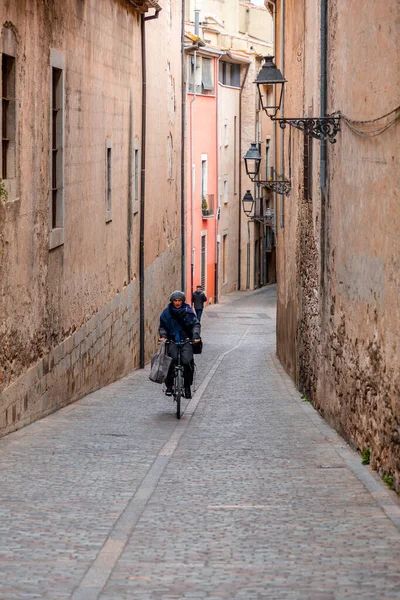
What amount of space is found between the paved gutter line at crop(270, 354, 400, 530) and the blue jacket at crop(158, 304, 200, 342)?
188 cm

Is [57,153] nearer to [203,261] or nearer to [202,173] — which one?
[202,173]

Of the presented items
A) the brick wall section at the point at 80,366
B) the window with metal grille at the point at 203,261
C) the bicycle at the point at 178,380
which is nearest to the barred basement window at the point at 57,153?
the brick wall section at the point at 80,366

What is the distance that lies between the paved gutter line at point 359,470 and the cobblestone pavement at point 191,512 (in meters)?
0.02

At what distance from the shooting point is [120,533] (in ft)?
23.8

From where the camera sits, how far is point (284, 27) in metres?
23.1

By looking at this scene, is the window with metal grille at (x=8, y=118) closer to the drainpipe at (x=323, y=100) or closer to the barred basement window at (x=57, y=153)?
the barred basement window at (x=57, y=153)

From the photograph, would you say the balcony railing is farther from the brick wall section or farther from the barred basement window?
the barred basement window

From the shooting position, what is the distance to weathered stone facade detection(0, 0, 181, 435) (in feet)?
39.1

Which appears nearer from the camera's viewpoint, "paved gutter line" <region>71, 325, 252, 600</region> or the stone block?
"paved gutter line" <region>71, 325, 252, 600</region>

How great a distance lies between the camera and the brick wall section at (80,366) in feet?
39.7

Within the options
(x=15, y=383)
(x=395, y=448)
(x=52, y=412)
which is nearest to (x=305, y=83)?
(x=52, y=412)

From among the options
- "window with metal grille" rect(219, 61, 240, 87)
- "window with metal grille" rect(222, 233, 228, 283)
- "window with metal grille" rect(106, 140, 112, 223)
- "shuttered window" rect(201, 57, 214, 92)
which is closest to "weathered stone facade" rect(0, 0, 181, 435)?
"window with metal grille" rect(106, 140, 112, 223)

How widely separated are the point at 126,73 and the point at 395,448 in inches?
545

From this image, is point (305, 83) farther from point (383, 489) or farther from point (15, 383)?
point (383, 489)
